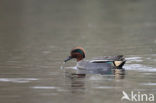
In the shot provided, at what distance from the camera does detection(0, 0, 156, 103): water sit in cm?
1399

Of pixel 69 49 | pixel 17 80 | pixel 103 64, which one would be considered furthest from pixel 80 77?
pixel 69 49

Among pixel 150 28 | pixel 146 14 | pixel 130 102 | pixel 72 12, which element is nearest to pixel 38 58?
pixel 130 102

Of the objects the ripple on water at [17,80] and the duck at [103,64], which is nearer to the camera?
the ripple on water at [17,80]

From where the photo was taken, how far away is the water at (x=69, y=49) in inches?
551

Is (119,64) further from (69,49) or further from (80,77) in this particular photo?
(69,49)

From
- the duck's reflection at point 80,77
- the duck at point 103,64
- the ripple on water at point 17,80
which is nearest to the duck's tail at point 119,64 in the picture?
the duck at point 103,64

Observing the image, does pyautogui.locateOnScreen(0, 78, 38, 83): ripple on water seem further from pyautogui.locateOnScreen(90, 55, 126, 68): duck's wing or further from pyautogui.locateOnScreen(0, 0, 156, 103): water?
pyautogui.locateOnScreen(90, 55, 126, 68): duck's wing

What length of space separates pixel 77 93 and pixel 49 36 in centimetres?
1524

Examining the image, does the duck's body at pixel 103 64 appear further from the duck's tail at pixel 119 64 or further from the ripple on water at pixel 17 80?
the ripple on water at pixel 17 80

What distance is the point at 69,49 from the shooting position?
22922 mm

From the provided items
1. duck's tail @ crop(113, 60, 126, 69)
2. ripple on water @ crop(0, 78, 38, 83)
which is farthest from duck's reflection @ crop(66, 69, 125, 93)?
ripple on water @ crop(0, 78, 38, 83)

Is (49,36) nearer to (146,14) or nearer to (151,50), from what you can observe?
(151,50)

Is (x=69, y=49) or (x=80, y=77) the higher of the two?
(x=69, y=49)

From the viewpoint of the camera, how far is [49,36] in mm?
28922
